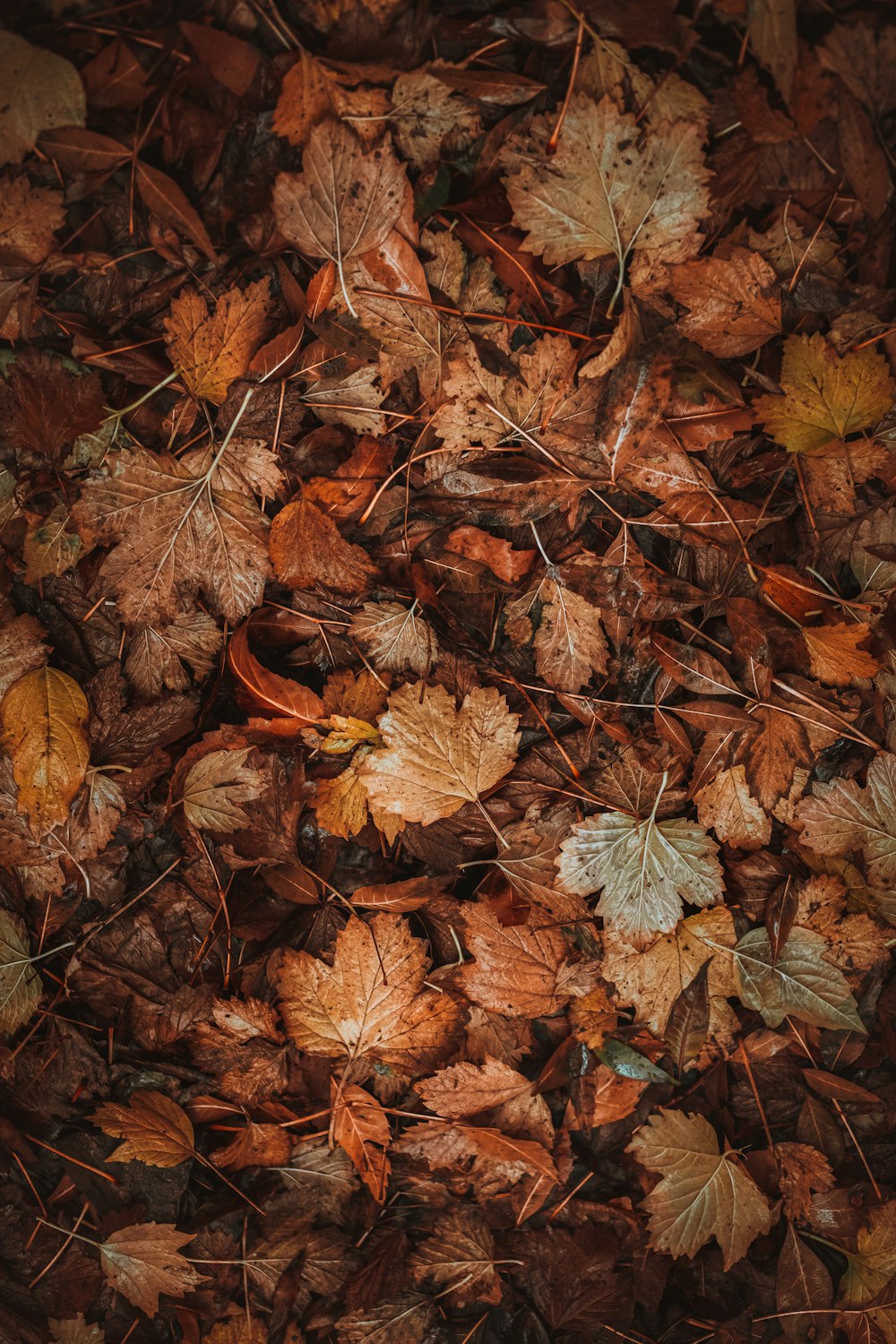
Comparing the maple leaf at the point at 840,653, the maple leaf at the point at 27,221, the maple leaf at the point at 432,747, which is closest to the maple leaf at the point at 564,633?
the maple leaf at the point at 432,747

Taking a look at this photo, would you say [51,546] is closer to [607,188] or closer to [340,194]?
[340,194]

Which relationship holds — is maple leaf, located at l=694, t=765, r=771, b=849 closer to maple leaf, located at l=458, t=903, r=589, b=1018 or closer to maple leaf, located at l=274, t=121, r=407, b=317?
maple leaf, located at l=458, t=903, r=589, b=1018

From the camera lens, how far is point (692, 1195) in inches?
50.6

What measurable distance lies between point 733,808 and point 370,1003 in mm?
740

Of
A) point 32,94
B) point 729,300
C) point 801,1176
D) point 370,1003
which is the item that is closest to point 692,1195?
point 801,1176

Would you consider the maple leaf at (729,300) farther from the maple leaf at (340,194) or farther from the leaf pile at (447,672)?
the maple leaf at (340,194)

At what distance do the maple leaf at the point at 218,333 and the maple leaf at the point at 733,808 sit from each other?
1075 mm

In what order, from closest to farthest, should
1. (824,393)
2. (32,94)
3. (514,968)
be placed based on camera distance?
(32,94)
(824,393)
(514,968)

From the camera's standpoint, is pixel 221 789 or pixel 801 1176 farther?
pixel 801 1176

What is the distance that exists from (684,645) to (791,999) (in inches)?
26.8

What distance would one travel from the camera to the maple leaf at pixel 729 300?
1.11 metres

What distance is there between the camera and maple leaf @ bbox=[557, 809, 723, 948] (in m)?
1.22

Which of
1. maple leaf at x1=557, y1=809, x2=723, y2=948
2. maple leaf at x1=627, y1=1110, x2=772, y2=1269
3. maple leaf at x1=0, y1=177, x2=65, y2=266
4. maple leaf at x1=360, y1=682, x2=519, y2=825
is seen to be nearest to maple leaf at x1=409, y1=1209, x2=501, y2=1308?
maple leaf at x1=627, y1=1110, x2=772, y2=1269

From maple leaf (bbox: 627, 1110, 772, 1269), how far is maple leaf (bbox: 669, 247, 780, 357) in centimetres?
138
